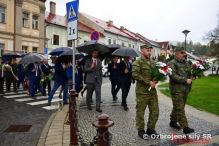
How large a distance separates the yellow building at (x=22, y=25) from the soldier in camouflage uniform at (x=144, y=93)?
27931 millimetres

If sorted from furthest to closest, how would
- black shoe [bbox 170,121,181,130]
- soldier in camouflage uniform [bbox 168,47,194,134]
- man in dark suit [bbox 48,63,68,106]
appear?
man in dark suit [bbox 48,63,68,106] → black shoe [bbox 170,121,181,130] → soldier in camouflage uniform [bbox 168,47,194,134]

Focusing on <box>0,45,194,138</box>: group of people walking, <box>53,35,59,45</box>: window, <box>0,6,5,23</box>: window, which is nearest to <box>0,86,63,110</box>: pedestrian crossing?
<box>0,45,194,138</box>: group of people walking

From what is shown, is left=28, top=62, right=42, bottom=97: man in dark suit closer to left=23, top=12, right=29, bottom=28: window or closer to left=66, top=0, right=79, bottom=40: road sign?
left=66, top=0, right=79, bottom=40: road sign

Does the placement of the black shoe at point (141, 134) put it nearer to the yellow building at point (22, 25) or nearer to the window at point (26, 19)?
the yellow building at point (22, 25)

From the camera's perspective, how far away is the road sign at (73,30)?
8766mm

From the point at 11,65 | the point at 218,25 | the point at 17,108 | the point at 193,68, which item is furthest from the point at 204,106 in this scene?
the point at 218,25

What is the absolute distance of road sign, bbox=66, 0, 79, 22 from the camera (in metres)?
8.80

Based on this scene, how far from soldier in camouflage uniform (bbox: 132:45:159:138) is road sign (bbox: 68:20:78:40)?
6.34ft

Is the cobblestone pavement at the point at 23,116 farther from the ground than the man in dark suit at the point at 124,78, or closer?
closer

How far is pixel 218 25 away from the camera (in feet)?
202

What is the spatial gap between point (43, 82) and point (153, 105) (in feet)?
30.7

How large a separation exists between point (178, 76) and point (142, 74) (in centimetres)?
88

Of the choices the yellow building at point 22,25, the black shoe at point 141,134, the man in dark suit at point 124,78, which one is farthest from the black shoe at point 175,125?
the yellow building at point 22,25

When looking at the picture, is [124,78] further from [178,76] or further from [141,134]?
[141,134]
